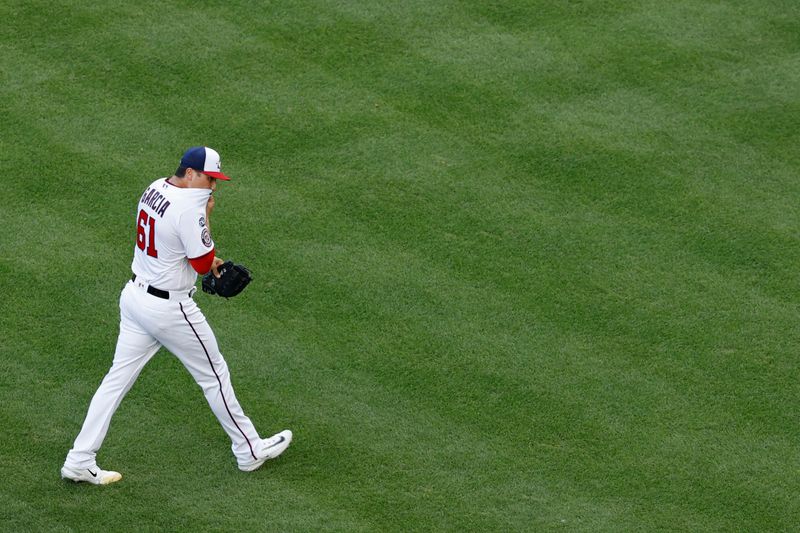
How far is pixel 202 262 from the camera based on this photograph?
6172mm

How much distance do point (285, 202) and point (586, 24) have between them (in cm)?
390

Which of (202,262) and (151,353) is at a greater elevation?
(202,262)

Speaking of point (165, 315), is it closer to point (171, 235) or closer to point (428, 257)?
point (171, 235)

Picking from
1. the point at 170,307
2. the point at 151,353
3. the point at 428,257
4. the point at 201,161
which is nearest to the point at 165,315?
the point at 170,307

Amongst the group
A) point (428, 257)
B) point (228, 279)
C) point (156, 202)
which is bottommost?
point (428, 257)

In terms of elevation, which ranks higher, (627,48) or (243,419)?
(627,48)

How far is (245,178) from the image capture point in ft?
29.9

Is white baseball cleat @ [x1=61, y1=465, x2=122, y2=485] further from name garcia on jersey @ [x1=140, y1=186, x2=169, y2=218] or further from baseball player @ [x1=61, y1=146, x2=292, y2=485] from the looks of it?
name garcia on jersey @ [x1=140, y1=186, x2=169, y2=218]

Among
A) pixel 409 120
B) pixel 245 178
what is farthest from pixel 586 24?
pixel 245 178

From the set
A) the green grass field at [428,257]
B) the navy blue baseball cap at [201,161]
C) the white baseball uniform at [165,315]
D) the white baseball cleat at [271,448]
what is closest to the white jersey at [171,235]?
the white baseball uniform at [165,315]

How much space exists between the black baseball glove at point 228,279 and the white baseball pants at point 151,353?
154mm

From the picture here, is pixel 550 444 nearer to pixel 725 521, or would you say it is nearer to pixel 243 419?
pixel 725 521

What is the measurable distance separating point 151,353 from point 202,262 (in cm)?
62

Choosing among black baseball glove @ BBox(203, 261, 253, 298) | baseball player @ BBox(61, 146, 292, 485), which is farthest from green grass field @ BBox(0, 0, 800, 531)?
black baseball glove @ BBox(203, 261, 253, 298)
